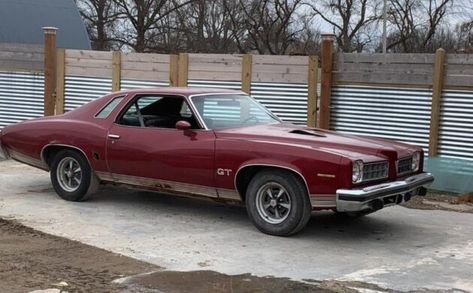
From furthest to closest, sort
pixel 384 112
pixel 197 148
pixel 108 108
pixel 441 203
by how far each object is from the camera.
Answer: pixel 384 112, pixel 441 203, pixel 108 108, pixel 197 148

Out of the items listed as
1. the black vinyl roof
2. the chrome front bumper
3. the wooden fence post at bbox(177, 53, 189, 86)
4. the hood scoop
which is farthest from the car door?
the black vinyl roof

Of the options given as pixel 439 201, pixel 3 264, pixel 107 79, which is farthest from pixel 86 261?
pixel 107 79

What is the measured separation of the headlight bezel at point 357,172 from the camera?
6375 millimetres

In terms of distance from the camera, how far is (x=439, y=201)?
949cm

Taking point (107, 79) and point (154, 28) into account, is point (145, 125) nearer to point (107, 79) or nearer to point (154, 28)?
point (107, 79)

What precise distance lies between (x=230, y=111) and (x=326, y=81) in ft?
11.7

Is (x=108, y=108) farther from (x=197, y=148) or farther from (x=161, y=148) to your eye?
(x=197, y=148)

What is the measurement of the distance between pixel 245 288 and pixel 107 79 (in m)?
8.87

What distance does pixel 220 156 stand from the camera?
23.5 ft

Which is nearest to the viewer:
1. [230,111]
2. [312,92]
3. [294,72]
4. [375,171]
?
[375,171]

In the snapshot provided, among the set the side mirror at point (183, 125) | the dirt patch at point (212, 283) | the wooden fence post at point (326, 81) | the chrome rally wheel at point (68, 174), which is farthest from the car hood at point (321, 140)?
the wooden fence post at point (326, 81)

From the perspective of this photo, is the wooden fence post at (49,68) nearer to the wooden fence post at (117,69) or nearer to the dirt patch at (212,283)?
the wooden fence post at (117,69)

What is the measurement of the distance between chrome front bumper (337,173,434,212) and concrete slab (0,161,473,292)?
44 centimetres

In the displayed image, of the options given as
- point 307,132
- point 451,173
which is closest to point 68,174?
point 307,132
